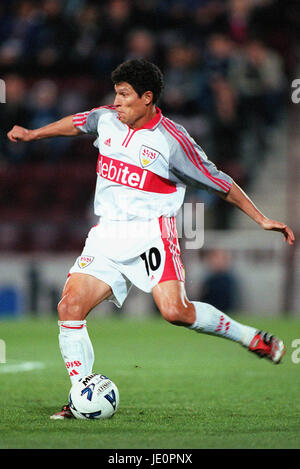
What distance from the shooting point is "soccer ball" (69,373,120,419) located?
553 centimetres

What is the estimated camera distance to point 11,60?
56.0 ft

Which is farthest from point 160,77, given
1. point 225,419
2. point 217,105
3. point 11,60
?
point 11,60

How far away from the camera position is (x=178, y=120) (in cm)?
1483

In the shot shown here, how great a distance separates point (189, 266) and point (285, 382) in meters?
6.75

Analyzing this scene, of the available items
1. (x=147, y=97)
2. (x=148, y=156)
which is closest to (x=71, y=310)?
(x=148, y=156)

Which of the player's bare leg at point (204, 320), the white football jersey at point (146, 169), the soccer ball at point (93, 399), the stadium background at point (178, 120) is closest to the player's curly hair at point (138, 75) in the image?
the white football jersey at point (146, 169)

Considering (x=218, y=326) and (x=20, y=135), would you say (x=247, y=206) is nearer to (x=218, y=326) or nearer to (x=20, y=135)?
(x=218, y=326)

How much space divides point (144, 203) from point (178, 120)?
8994mm

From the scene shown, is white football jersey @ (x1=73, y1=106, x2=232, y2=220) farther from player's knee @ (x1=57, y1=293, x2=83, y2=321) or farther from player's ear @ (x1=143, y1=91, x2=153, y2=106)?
player's knee @ (x1=57, y1=293, x2=83, y2=321)

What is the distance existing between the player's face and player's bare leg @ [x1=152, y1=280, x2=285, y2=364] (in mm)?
1078

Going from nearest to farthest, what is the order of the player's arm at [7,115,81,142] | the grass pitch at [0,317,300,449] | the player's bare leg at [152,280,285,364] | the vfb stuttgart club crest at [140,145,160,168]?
1. the grass pitch at [0,317,300,449]
2. the player's bare leg at [152,280,285,364]
3. the vfb stuttgart club crest at [140,145,160,168]
4. the player's arm at [7,115,81,142]

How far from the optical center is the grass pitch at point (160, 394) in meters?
4.79

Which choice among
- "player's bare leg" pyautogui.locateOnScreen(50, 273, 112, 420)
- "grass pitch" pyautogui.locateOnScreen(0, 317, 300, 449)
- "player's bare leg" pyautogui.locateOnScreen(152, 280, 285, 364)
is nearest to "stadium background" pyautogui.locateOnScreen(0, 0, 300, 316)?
"grass pitch" pyautogui.locateOnScreen(0, 317, 300, 449)
